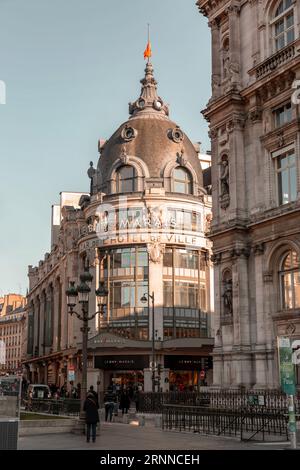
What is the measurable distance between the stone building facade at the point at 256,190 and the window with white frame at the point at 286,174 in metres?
0.05

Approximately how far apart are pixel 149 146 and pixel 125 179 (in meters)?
4.28

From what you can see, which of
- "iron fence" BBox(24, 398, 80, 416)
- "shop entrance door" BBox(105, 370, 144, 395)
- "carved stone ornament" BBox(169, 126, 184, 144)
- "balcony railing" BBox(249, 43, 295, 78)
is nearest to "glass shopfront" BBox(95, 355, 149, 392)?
"shop entrance door" BBox(105, 370, 144, 395)

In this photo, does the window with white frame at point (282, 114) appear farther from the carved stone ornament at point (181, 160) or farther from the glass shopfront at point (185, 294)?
the carved stone ornament at point (181, 160)

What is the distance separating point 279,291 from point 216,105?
1066 centimetres

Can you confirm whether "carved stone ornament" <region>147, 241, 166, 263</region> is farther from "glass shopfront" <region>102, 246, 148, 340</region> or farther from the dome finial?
the dome finial

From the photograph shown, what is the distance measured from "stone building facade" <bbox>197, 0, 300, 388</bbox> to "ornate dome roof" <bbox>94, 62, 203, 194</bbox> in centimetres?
3206

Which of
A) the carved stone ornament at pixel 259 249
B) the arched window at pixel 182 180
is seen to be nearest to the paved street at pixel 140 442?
the carved stone ornament at pixel 259 249

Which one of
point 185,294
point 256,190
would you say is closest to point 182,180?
point 185,294

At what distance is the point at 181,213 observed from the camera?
67.7 metres

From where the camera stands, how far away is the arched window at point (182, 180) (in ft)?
230

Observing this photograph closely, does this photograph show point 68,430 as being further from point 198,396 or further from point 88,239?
point 88,239

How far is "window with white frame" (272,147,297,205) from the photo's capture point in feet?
109

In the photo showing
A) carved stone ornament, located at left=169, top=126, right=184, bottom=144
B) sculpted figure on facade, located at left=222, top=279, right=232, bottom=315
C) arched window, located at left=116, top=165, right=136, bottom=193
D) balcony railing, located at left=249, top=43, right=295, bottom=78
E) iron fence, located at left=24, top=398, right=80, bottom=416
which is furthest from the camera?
carved stone ornament, located at left=169, top=126, right=184, bottom=144
